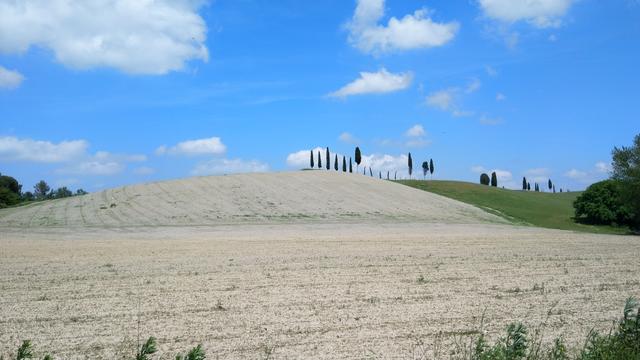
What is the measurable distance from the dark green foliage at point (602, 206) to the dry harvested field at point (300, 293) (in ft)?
131

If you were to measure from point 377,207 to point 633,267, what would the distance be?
40.3 meters

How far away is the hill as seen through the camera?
51781 millimetres

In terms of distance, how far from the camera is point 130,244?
105 ft

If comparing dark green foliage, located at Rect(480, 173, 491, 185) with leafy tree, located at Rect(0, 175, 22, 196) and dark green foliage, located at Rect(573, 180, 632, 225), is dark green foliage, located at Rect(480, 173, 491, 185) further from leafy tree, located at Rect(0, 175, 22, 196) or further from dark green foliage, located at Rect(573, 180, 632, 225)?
leafy tree, located at Rect(0, 175, 22, 196)

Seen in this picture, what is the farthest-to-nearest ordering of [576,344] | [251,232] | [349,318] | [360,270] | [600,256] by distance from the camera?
[251,232] < [600,256] < [360,270] < [349,318] < [576,344]

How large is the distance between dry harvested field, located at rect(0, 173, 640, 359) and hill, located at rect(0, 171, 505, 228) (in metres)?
18.7

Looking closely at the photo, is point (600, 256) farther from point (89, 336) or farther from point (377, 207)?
point (377, 207)

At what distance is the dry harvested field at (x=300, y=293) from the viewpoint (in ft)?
35.7

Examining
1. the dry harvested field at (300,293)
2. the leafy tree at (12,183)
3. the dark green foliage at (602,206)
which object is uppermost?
the leafy tree at (12,183)

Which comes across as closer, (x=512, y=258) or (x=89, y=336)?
(x=89, y=336)

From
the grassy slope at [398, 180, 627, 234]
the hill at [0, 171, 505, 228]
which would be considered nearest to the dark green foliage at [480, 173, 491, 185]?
the grassy slope at [398, 180, 627, 234]

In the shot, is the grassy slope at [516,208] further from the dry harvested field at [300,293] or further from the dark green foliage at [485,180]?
the dark green foliage at [485,180]

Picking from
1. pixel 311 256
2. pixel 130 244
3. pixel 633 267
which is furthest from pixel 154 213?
pixel 633 267

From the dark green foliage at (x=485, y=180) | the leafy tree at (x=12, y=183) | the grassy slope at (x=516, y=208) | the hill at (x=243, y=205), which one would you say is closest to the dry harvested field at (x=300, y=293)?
the hill at (x=243, y=205)
